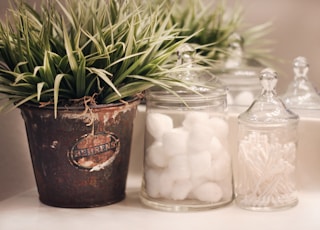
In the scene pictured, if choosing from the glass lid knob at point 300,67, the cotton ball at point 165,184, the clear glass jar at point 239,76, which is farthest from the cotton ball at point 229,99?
the cotton ball at point 165,184

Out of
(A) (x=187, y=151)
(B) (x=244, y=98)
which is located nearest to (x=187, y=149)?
(A) (x=187, y=151)

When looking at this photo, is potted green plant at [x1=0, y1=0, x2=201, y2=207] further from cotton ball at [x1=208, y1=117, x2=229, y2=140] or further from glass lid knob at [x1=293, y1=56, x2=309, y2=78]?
glass lid knob at [x1=293, y1=56, x2=309, y2=78]

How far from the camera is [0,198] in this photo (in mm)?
1065

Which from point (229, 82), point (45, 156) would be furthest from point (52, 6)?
point (229, 82)

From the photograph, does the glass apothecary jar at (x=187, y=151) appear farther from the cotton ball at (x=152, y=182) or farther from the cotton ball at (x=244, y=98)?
the cotton ball at (x=244, y=98)

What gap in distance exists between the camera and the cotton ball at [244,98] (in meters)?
1.07

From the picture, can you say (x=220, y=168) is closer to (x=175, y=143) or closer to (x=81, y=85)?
(x=175, y=143)

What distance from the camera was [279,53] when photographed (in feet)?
3.59

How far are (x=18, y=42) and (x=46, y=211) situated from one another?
238 millimetres

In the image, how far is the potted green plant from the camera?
864mm

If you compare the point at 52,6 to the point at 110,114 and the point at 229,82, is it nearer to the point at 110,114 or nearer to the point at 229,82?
the point at 110,114

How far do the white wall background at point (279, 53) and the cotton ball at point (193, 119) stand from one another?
223mm

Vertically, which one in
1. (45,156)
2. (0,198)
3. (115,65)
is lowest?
(0,198)

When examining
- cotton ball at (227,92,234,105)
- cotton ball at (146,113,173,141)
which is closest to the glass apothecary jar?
cotton ball at (146,113,173,141)
